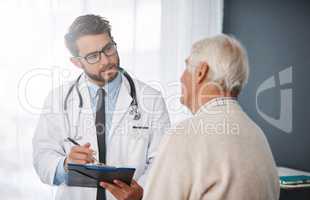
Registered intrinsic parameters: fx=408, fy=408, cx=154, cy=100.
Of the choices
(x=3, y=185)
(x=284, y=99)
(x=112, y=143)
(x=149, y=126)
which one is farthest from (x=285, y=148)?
(x=3, y=185)

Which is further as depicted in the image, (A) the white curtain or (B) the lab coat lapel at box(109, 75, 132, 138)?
(B) the lab coat lapel at box(109, 75, 132, 138)

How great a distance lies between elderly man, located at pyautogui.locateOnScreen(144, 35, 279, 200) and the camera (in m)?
1.21

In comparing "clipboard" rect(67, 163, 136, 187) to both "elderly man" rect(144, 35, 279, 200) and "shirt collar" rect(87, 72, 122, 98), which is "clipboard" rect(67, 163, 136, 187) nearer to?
"shirt collar" rect(87, 72, 122, 98)

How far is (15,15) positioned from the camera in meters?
1.75

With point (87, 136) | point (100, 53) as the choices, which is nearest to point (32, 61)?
point (100, 53)

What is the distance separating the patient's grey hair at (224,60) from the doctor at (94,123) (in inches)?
23.1

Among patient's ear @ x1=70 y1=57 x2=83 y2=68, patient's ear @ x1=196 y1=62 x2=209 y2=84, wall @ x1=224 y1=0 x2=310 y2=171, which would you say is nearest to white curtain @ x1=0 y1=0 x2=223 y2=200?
patient's ear @ x1=70 y1=57 x2=83 y2=68

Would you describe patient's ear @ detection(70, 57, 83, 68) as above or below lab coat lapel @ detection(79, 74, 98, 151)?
above

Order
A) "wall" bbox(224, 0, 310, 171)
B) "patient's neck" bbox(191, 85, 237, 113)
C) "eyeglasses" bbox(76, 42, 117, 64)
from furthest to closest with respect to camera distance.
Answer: "wall" bbox(224, 0, 310, 171) < "eyeglasses" bbox(76, 42, 117, 64) < "patient's neck" bbox(191, 85, 237, 113)

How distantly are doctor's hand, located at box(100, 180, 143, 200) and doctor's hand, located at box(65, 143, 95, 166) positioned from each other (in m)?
0.12

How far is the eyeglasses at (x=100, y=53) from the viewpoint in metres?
1.83

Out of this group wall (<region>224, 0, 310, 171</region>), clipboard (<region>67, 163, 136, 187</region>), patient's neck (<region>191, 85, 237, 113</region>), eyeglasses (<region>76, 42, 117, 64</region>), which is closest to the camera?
patient's neck (<region>191, 85, 237, 113</region>)

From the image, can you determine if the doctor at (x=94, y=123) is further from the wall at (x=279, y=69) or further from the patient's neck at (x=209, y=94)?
the wall at (x=279, y=69)

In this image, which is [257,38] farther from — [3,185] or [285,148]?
[3,185]
